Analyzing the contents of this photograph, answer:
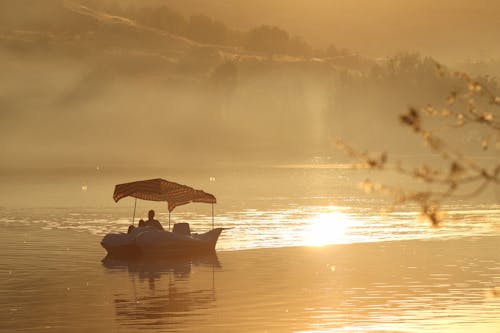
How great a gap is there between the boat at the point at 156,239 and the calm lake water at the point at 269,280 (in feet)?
2.62

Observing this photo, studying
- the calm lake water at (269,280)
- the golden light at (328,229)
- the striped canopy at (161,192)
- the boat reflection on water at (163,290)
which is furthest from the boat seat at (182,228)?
the golden light at (328,229)

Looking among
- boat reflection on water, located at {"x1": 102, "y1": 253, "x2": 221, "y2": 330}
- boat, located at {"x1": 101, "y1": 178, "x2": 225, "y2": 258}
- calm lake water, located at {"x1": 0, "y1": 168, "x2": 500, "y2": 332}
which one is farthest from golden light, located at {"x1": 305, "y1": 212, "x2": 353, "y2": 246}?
boat reflection on water, located at {"x1": 102, "y1": 253, "x2": 221, "y2": 330}

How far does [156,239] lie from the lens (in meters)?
58.0

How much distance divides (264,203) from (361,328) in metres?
98.8

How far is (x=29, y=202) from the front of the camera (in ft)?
449

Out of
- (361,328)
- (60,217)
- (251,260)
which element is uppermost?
(60,217)

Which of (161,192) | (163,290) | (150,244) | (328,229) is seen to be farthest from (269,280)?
(328,229)

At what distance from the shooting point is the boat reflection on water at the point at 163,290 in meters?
40.1

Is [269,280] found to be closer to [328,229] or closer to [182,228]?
[182,228]

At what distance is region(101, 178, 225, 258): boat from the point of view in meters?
58.2

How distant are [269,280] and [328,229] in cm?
3672

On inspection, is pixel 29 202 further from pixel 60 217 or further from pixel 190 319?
pixel 190 319

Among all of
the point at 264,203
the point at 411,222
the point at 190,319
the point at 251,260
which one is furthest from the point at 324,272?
the point at 264,203

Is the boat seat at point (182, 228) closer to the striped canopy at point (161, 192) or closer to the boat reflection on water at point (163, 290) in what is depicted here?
the boat reflection on water at point (163, 290)
